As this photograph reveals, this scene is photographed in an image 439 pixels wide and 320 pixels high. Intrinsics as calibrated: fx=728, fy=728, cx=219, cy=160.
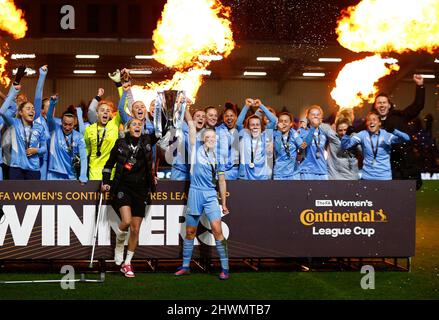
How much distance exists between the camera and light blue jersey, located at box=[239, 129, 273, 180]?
35.7 ft

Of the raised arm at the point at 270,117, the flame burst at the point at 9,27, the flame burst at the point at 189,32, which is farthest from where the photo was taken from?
the flame burst at the point at 9,27

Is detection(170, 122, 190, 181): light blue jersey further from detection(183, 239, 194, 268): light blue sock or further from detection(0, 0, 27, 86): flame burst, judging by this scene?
detection(0, 0, 27, 86): flame burst

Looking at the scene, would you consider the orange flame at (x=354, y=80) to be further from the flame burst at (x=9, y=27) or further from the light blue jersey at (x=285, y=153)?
the flame burst at (x=9, y=27)

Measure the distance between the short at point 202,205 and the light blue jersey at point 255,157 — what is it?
4.80 feet

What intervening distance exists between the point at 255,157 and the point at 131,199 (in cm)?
224

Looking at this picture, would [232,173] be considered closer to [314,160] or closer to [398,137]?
[314,160]

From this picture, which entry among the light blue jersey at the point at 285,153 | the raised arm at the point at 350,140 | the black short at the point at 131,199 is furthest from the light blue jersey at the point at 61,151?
the raised arm at the point at 350,140

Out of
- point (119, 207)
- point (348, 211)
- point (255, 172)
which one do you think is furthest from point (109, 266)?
point (348, 211)

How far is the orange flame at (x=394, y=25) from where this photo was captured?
12.9m

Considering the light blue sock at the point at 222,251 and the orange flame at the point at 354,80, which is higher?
the orange flame at the point at 354,80

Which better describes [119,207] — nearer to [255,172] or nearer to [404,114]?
[255,172]

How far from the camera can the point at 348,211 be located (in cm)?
1007

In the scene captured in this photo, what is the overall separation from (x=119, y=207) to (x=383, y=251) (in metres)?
3.71

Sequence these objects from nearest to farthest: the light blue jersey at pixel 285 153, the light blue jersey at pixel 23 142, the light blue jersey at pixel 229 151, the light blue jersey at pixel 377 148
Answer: the light blue jersey at pixel 377 148, the light blue jersey at pixel 23 142, the light blue jersey at pixel 285 153, the light blue jersey at pixel 229 151
